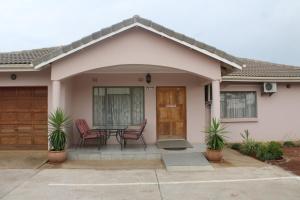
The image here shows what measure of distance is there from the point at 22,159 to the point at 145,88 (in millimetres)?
5263

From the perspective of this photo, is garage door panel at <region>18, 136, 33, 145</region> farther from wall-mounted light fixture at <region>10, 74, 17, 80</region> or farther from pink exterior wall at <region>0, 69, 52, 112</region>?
wall-mounted light fixture at <region>10, 74, 17, 80</region>

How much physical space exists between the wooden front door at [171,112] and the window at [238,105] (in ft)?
7.94

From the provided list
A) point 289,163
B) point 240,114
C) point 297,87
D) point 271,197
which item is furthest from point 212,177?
point 297,87

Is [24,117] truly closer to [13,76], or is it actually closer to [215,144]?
[13,76]

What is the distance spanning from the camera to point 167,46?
11750 millimetres

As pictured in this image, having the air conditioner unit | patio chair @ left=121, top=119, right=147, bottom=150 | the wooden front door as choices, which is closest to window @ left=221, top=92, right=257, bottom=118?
the air conditioner unit

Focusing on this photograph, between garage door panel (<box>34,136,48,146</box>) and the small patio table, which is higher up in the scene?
the small patio table

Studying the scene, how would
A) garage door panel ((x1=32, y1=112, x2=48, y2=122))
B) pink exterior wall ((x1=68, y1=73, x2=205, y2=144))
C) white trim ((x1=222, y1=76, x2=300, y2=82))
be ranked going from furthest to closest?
white trim ((x1=222, y1=76, x2=300, y2=82)) < pink exterior wall ((x1=68, y1=73, x2=205, y2=144)) < garage door panel ((x1=32, y1=112, x2=48, y2=122))

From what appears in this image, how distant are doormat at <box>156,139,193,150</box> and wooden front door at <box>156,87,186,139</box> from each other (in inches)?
16.0

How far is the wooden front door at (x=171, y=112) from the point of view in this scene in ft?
47.1

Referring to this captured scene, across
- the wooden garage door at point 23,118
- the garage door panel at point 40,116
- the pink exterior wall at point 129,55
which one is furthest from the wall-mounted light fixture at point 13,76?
the pink exterior wall at point 129,55

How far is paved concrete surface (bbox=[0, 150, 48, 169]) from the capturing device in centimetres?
1070

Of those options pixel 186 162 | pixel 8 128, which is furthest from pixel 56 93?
pixel 186 162

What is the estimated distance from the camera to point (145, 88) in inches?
561
